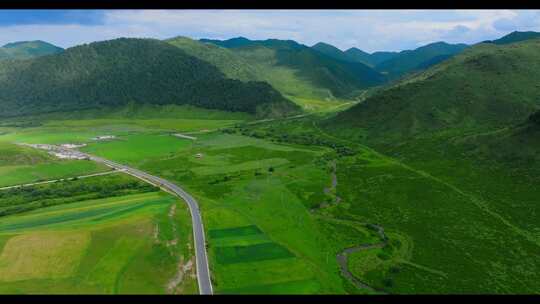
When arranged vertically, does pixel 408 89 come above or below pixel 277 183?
above

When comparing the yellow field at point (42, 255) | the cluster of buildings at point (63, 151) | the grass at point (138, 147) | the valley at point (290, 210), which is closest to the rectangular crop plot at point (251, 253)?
the valley at point (290, 210)

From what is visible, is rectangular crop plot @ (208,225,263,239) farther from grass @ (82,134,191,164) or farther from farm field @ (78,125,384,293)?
grass @ (82,134,191,164)

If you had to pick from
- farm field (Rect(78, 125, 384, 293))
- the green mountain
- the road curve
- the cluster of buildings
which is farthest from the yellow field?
the green mountain

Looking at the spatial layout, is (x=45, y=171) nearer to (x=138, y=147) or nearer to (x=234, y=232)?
(x=138, y=147)

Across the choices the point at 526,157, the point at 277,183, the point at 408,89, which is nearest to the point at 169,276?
the point at 277,183
